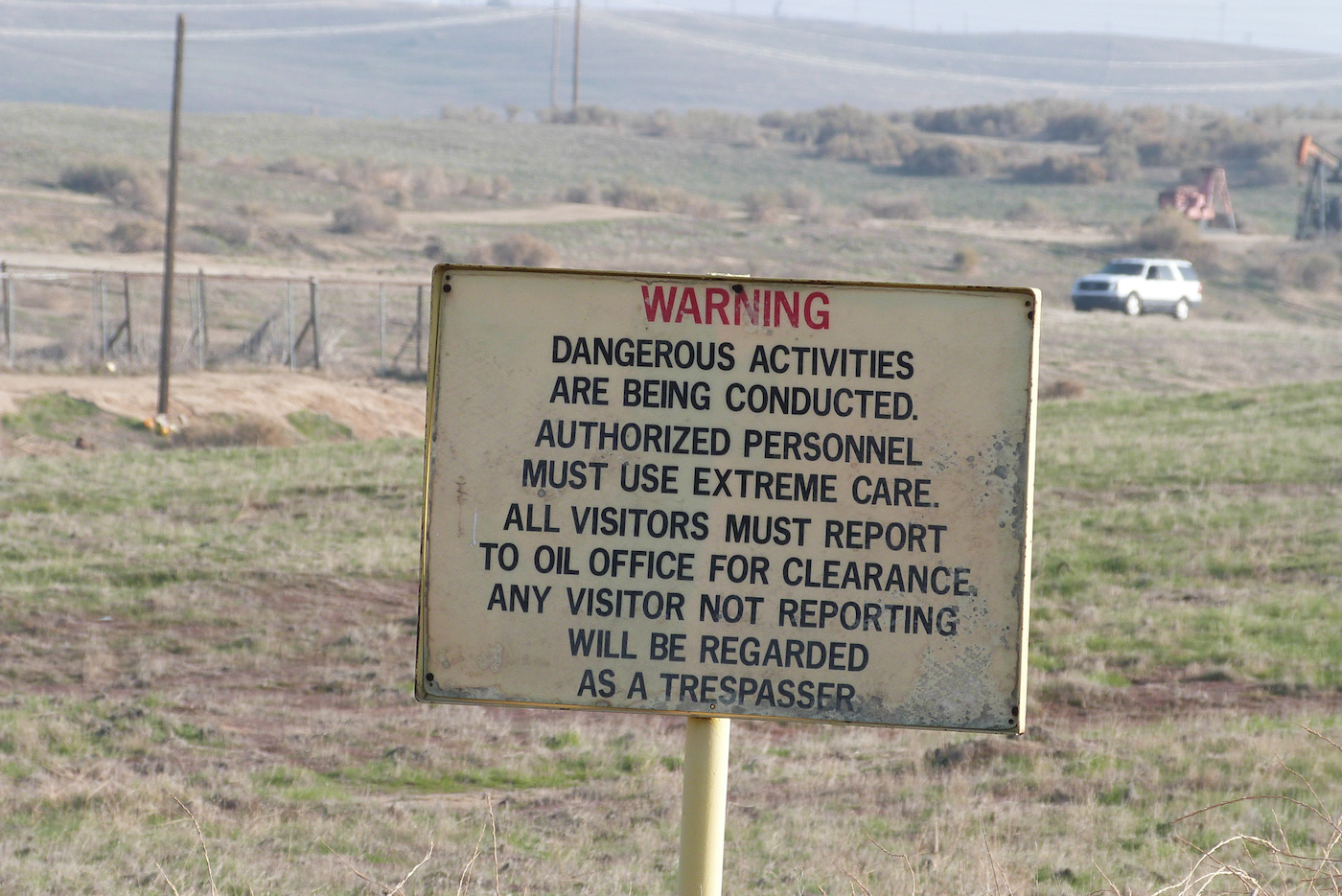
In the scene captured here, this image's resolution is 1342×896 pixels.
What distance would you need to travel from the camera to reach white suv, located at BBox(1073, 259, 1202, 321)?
3734 cm

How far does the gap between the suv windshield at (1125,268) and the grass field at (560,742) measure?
25.2m

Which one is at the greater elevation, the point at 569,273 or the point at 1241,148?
the point at 1241,148

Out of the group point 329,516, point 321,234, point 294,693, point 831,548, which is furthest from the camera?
point 321,234

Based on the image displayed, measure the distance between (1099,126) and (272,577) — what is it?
314 feet

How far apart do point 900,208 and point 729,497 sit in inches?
2508

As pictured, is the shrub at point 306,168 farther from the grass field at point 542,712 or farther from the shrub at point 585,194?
the grass field at point 542,712

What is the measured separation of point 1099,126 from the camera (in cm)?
9706

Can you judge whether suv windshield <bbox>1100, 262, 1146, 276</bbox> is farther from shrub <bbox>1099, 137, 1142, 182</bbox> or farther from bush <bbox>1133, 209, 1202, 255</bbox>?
shrub <bbox>1099, 137, 1142, 182</bbox>

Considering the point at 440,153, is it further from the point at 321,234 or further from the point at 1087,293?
the point at 1087,293

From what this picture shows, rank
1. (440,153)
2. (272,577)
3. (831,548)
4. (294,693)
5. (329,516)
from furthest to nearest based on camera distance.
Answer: (440,153)
(329,516)
(272,577)
(294,693)
(831,548)

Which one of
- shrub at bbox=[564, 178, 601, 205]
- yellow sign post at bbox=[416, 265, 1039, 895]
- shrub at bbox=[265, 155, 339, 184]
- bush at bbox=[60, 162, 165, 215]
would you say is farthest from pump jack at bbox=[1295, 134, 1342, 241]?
yellow sign post at bbox=[416, 265, 1039, 895]

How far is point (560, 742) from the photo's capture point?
780 cm

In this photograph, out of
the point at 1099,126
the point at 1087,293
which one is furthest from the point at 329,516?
the point at 1099,126

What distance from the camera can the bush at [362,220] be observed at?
4856 cm
